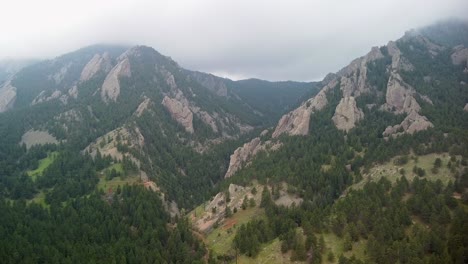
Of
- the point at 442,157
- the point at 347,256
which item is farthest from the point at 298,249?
the point at 442,157

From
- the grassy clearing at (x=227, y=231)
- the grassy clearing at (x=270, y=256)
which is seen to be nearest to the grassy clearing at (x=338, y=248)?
the grassy clearing at (x=270, y=256)

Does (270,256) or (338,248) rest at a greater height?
(338,248)

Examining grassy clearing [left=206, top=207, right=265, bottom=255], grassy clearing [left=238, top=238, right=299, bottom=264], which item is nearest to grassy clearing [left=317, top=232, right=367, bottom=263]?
grassy clearing [left=238, top=238, right=299, bottom=264]

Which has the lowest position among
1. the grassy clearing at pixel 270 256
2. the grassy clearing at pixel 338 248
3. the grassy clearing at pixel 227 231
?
the grassy clearing at pixel 227 231

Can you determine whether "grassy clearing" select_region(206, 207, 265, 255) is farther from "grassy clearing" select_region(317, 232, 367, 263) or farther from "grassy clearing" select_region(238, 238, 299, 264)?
"grassy clearing" select_region(317, 232, 367, 263)

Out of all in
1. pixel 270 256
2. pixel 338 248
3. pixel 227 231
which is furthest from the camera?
pixel 227 231

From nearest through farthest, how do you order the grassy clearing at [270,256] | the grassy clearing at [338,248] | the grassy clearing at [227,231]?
the grassy clearing at [338,248] → the grassy clearing at [270,256] → the grassy clearing at [227,231]

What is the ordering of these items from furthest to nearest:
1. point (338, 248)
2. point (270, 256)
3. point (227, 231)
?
point (227, 231) → point (270, 256) → point (338, 248)

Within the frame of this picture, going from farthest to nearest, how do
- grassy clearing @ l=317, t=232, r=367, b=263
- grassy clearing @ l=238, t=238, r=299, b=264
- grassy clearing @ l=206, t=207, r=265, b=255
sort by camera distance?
grassy clearing @ l=206, t=207, r=265, b=255
grassy clearing @ l=238, t=238, r=299, b=264
grassy clearing @ l=317, t=232, r=367, b=263

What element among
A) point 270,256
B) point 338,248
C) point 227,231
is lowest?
point 227,231

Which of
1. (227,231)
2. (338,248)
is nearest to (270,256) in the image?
(338,248)

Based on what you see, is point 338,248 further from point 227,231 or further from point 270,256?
point 227,231

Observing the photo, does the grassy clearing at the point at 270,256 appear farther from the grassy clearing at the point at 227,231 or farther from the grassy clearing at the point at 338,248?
the grassy clearing at the point at 338,248

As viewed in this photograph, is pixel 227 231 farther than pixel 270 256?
Yes
